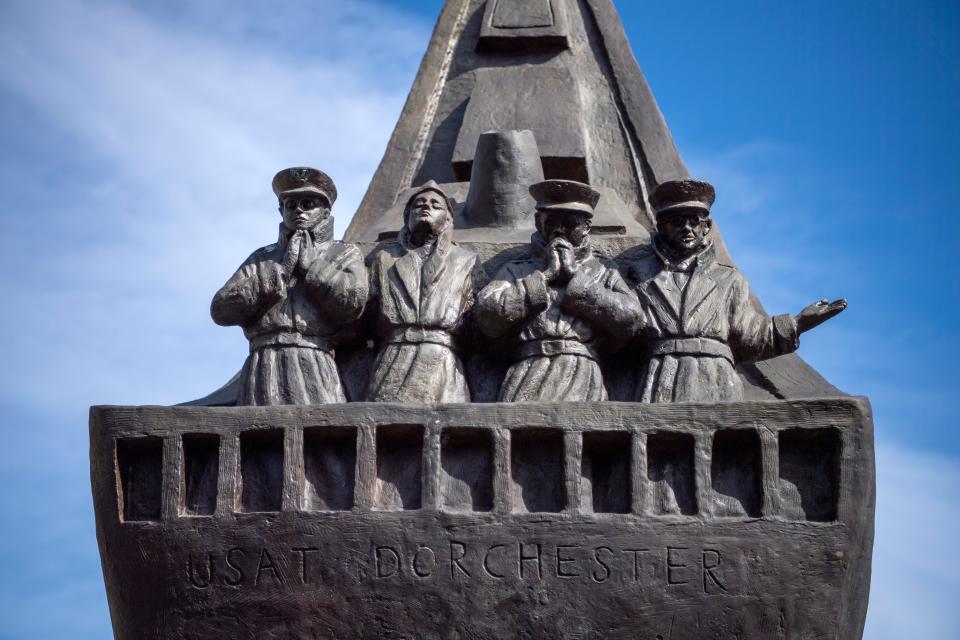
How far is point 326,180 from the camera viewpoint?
38.5 ft

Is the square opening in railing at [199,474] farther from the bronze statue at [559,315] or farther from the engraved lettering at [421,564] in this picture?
the bronze statue at [559,315]

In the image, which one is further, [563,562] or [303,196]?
[303,196]

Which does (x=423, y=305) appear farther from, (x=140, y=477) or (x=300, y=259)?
(x=140, y=477)

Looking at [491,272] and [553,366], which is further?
[491,272]

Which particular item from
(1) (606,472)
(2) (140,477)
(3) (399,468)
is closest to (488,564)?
(3) (399,468)

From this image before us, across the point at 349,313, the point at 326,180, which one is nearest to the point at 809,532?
the point at 349,313

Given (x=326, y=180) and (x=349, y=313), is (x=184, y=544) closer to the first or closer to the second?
(x=349, y=313)

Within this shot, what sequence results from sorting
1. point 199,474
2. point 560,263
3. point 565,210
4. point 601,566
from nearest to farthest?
point 601,566
point 199,474
point 560,263
point 565,210

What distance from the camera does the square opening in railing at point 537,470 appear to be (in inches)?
411

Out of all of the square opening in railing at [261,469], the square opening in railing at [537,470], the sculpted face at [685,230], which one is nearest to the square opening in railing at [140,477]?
the square opening in railing at [261,469]

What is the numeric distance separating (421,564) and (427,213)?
262 cm

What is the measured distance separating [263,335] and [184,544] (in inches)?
62.0

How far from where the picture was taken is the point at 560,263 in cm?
1139

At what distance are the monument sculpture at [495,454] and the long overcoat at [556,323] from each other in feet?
0.05
